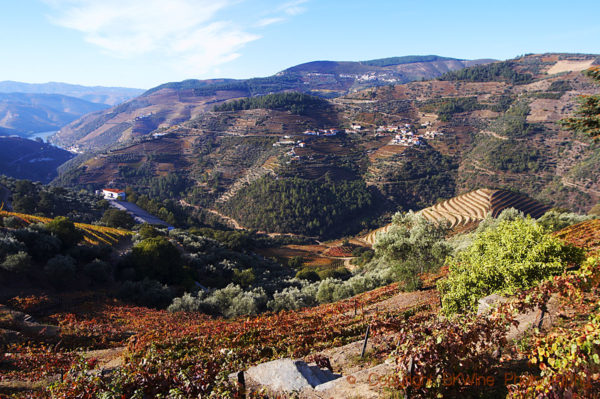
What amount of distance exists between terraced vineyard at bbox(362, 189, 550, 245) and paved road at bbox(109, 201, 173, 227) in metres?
52.5

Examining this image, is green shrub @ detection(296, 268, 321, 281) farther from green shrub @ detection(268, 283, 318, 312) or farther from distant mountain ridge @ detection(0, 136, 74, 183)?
distant mountain ridge @ detection(0, 136, 74, 183)

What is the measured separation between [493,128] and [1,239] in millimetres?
164205

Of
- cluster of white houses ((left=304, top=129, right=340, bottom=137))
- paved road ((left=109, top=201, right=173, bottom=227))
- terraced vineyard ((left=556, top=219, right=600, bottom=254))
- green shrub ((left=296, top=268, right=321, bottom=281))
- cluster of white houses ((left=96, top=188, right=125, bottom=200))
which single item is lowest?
green shrub ((left=296, top=268, right=321, bottom=281))

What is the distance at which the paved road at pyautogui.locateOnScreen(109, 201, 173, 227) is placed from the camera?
69856 mm

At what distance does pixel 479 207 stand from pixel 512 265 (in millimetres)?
77166

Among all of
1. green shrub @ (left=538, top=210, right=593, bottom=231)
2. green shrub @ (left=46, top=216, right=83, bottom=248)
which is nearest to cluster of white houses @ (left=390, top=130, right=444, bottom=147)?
green shrub @ (left=538, top=210, right=593, bottom=231)

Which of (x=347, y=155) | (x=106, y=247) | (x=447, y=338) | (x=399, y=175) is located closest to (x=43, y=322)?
(x=106, y=247)

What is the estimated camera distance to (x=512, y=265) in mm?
11000

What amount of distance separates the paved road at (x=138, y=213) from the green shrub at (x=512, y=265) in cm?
6619

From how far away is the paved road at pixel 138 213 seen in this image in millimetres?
69856

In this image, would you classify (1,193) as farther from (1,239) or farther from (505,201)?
(505,201)

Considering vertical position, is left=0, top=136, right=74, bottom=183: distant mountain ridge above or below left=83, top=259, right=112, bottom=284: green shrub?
above

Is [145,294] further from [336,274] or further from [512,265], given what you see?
[336,274]

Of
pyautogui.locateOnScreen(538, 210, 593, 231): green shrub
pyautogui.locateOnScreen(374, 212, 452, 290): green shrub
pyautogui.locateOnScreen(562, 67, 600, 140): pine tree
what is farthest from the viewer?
pyautogui.locateOnScreen(538, 210, 593, 231): green shrub
